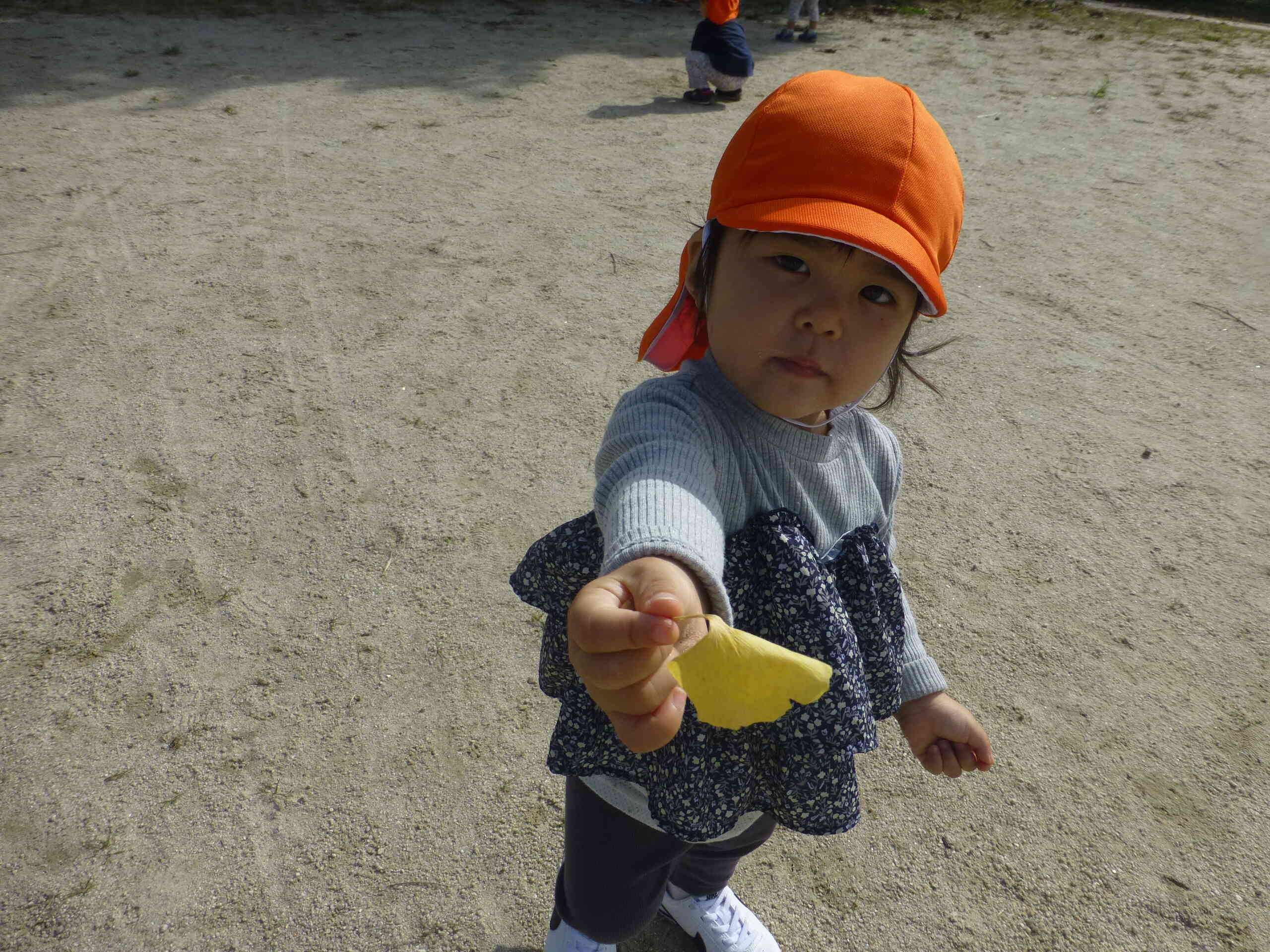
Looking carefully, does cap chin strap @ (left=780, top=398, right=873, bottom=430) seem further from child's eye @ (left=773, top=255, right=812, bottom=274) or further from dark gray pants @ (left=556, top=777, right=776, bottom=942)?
dark gray pants @ (left=556, top=777, right=776, bottom=942)

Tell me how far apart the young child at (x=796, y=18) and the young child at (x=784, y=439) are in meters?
7.07

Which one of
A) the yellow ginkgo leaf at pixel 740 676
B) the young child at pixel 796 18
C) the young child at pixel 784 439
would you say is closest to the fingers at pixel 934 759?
the young child at pixel 784 439

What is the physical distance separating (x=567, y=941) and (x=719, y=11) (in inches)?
220

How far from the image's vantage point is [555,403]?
2.88 meters

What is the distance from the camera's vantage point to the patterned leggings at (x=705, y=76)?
571 cm

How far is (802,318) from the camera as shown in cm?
106

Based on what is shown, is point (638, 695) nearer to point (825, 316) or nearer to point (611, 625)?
point (611, 625)

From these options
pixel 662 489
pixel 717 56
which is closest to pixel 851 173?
pixel 662 489

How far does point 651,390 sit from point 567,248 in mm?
2866

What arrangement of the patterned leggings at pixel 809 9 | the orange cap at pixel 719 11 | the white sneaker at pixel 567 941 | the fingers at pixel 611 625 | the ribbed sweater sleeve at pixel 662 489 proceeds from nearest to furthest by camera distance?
the fingers at pixel 611 625, the ribbed sweater sleeve at pixel 662 489, the white sneaker at pixel 567 941, the orange cap at pixel 719 11, the patterned leggings at pixel 809 9

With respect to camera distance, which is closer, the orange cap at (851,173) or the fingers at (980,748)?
the orange cap at (851,173)

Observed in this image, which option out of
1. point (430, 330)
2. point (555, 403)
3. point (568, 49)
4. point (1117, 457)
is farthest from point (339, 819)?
point (568, 49)

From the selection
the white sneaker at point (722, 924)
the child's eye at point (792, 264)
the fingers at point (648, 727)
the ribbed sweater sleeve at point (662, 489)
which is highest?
the child's eye at point (792, 264)

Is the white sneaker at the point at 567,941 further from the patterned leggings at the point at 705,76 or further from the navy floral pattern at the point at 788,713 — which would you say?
the patterned leggings at the point at 705,76
